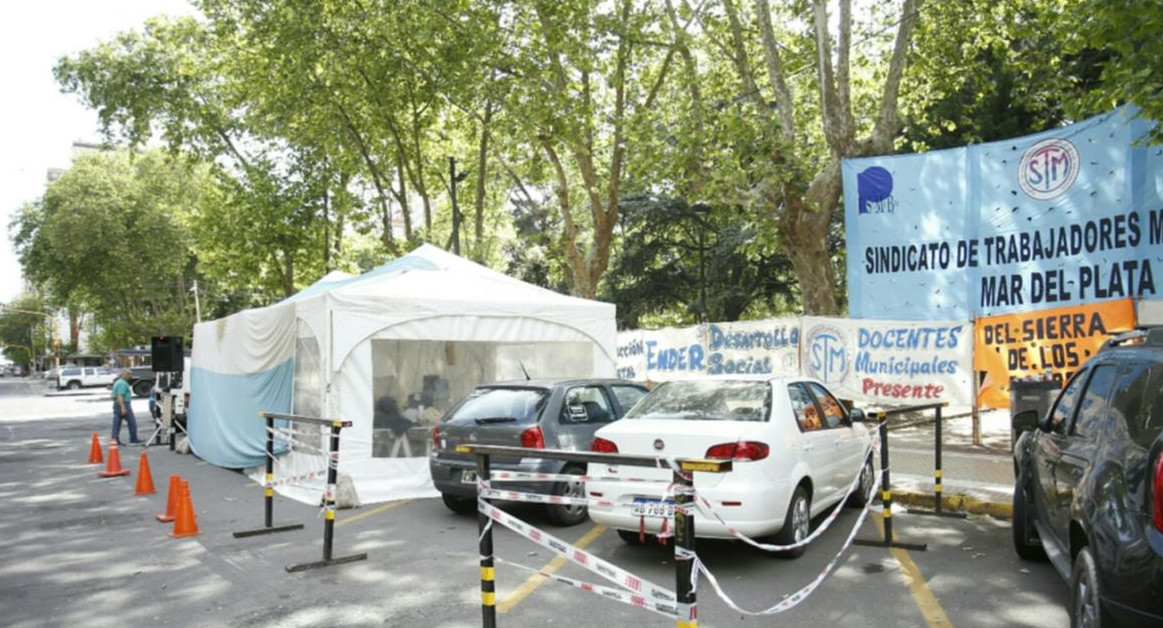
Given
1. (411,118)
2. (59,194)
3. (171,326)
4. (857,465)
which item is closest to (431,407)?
(857,465)

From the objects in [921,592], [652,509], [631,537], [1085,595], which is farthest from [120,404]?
[1085,595]

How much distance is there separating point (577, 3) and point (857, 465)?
523 inches

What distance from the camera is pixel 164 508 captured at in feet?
34.6

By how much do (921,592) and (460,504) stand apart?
17.4 ft

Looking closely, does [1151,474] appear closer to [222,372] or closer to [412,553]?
[412,553]

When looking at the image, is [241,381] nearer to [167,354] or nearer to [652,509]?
[167,354]

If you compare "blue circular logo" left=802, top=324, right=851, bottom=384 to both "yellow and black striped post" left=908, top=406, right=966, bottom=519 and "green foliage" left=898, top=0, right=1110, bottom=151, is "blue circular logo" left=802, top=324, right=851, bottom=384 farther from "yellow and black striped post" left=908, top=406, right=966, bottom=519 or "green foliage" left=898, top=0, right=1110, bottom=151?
"green foliage" left=898, top=0, right=1110, bottom=151

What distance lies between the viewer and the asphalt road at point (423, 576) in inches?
225

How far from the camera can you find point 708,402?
7.41 metres

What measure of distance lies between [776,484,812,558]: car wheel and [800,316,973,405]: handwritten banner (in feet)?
20.7

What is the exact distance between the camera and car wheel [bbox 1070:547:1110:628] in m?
3.86

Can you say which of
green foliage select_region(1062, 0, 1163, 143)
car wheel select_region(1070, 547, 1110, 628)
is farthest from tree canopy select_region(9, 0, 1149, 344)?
car wheel select_region(1070, 547, 1110, 628)

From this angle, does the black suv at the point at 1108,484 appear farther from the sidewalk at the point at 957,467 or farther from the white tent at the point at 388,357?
the white tent at the point at 388,357

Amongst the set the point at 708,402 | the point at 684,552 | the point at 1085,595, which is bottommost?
the point at 1085,595
